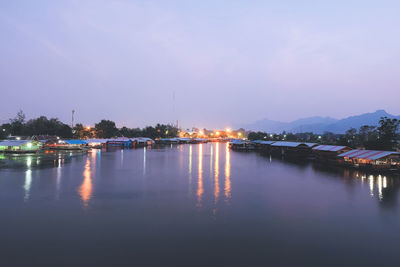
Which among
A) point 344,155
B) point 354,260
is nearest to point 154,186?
point 354,260

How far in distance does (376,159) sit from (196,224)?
69.6 feet

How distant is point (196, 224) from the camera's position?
408 inches

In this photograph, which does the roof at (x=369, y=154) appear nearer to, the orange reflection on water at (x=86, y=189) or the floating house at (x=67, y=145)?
the orange reflection on water at (x=86, y=189)

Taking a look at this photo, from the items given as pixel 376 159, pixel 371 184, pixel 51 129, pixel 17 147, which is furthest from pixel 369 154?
pixel 51 129

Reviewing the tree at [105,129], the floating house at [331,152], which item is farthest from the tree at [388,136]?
the tree at [105,129]

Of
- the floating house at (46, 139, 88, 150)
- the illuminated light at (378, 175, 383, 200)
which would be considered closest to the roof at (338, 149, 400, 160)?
the illuminated light at (378, 175, 383, 200)

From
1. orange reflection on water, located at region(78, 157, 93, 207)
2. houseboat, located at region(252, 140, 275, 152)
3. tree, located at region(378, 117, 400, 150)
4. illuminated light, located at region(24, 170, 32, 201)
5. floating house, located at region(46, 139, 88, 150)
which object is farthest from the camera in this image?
houseboat, located at region(252, 140, 275, 152)

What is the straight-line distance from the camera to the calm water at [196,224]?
7711 millimetres

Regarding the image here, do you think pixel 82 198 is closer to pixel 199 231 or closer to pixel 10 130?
pixel 199 231

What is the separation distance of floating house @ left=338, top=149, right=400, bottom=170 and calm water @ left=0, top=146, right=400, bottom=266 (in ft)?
20.5

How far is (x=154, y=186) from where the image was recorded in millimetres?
17750

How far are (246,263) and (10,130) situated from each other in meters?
68.5

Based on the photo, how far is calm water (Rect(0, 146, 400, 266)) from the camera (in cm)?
771

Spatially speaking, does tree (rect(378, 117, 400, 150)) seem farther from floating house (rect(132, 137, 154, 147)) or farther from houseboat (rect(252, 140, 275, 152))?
floating house (rect(132, 137, 154, 147))
